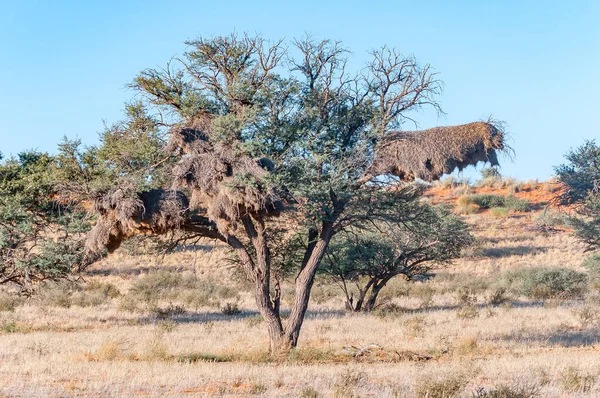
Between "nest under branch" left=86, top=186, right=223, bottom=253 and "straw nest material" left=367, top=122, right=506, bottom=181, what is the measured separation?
447 centimetres

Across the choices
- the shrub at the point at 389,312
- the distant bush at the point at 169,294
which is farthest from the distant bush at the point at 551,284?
the distant bush at the point at 169,294

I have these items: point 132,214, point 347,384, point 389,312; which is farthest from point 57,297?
point 347,384

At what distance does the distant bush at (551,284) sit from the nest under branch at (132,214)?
2510cm

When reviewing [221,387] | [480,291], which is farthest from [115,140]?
[480,291]

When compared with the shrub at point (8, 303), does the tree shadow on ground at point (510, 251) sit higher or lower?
higher

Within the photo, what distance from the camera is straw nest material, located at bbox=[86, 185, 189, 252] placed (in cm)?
1332

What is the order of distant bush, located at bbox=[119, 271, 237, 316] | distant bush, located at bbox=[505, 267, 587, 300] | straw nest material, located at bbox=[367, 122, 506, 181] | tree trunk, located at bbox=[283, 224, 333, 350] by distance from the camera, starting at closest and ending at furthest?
straw nest material, located at bbox=[367, 122, 506, 181], tree trunk, located at bbox=[283, 224, 333, 350], distant bush, located at bbox=[119, 271, 237, 316], distant bush, located at bbox=[505, 267, 587, 300]

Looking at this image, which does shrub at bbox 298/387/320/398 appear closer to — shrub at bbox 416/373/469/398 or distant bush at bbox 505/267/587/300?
shrub at bbox 416/373/469/398

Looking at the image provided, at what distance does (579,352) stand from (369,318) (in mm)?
9528

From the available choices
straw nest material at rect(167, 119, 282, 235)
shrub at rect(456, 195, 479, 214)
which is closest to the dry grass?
straw nest material at rect(167, 119, 282, 235)

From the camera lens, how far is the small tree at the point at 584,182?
28.0 metres

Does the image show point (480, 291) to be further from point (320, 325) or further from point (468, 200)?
point (468, 200)

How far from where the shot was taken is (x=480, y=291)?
37.0 meters

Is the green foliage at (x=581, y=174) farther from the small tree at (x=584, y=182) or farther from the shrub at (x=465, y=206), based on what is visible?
the shrub at (x=465, y=206)
